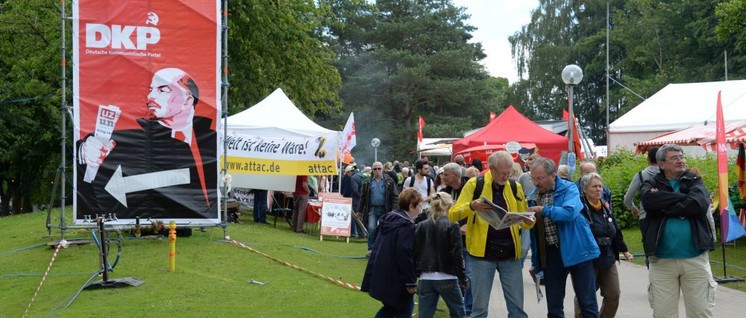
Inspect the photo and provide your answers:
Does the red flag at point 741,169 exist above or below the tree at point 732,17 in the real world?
below

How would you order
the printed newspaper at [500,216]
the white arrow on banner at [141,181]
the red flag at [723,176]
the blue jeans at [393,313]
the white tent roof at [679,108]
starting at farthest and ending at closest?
the white tent roof at [679,108] < the white arrow on banner at [141,181] < the red flag at [723,176] < the blue jeans at [393,313] < the printed newspaper at [500,216]

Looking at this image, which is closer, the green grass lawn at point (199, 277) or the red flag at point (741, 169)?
the green grass lawn at point (199, 277)

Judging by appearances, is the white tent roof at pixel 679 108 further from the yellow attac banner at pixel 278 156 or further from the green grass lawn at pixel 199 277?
the yellow attac banner at pixel 278 156

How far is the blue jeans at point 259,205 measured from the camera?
2355 centimetres

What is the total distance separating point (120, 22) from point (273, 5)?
13.5 m

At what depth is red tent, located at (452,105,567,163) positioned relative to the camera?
2406 cm

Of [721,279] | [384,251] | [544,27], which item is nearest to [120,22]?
[384,251]

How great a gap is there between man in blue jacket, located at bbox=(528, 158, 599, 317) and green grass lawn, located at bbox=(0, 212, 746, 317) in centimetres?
283

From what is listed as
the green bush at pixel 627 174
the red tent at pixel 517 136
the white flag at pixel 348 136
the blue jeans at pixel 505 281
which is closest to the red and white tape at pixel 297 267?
the blue jeans at pixel 505 281

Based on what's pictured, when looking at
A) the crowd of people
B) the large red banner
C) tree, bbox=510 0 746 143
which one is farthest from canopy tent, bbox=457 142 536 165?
A: tree, bbox=510 0 746 143

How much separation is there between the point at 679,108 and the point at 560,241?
19758 mm

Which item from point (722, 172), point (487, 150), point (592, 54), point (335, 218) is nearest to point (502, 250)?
point (722, 172)

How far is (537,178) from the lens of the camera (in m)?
7.92

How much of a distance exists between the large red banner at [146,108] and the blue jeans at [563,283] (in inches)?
376
